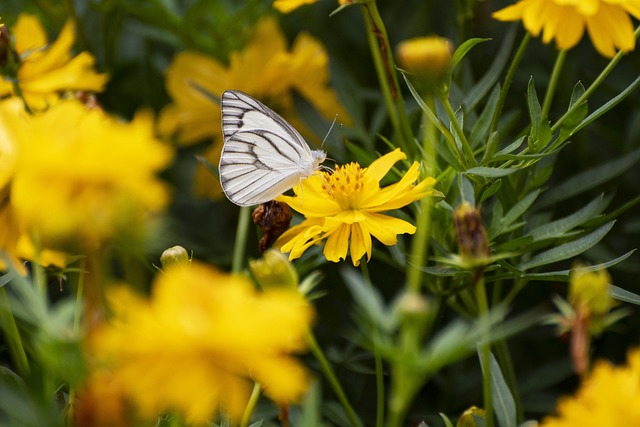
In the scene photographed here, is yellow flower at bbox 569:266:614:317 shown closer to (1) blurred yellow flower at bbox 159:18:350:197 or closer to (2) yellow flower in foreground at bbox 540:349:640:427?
(2) yellow flower in foreground at bbox 540:349:640:427

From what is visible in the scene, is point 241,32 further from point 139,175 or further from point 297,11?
point 139,175

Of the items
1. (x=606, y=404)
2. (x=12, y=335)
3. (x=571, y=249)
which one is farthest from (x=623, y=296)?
(x=12, y=335)

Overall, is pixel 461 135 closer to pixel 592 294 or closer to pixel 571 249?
pixel 571 249

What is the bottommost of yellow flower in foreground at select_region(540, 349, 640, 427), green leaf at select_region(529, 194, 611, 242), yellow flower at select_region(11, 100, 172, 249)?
green leaf at select_region(529, 194, 611, 242)

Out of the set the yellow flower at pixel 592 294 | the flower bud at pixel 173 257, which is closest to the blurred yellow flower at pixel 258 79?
the flower bud at pixel 173 257

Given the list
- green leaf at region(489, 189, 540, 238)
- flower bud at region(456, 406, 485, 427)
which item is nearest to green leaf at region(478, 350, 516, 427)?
flower bud at region(456, 406, 485, 427)
